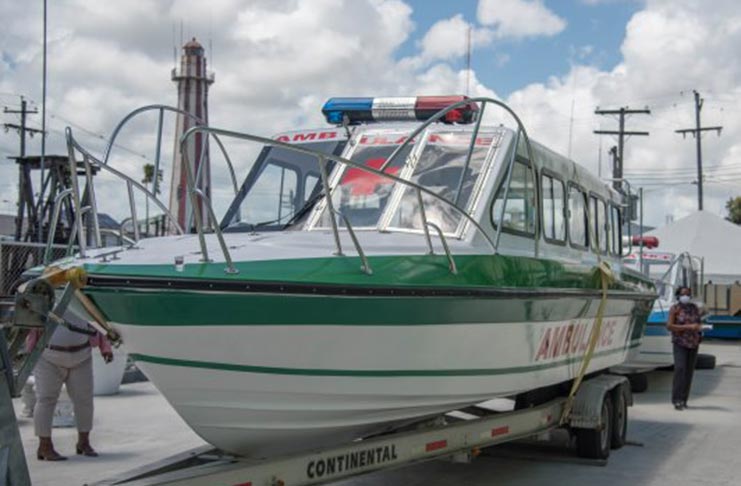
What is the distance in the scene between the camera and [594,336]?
8398 millimetres

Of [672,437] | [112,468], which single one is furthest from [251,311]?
[672,437]

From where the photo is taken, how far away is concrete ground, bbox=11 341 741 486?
781 centimetres

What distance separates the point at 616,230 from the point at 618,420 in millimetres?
2266

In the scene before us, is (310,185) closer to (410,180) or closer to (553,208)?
(410,180)

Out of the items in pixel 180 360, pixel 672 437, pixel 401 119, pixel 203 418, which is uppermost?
pixel 401 119

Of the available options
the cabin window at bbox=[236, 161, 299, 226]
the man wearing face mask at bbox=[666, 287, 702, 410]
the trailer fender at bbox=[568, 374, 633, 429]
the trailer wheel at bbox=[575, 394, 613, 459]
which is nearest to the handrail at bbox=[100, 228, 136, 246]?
the cabin window at bbox=[236, 161, 299, 226]

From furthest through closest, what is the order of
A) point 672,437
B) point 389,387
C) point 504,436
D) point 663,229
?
point 663,229
point 672,437
point 504,436
point 389,387

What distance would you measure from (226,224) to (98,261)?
2012 millimetres

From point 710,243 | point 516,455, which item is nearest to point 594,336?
point 516,455

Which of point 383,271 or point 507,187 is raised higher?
point 507,187

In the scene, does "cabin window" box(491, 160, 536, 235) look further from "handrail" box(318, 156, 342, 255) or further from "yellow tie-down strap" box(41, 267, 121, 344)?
"yellow tie-down strap" box(41, 267, 121, 344)

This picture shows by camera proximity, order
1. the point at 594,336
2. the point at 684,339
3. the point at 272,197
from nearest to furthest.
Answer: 1. the point at 272,197
2. the point at 594,336
3. the point at 684,339

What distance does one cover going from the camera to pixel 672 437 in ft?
32.6

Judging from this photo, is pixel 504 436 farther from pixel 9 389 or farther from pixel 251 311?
pixel 9 389
